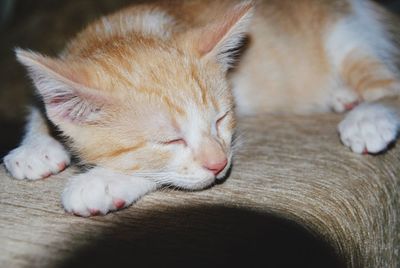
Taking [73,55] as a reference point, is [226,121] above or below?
below

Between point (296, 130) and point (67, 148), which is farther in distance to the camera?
point (296, 130)

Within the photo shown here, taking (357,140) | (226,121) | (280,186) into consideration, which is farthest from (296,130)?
(280,186)

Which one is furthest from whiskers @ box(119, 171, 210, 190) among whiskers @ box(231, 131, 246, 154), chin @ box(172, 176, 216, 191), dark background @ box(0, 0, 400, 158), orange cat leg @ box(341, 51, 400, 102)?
dark background @ box(0, 0, 400, 158)

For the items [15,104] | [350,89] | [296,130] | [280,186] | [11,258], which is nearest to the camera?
[11,258]

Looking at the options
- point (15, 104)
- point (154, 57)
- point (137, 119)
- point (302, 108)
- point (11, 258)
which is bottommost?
point (15, 104)

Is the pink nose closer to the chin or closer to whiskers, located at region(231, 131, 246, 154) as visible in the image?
the chin

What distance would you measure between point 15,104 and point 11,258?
2.38 meters

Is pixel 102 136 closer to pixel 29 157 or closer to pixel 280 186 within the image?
pixel 29 157

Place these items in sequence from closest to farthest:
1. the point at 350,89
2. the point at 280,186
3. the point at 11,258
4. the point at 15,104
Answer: the point at 11,258
the point at 280,186
the point at 350,89
the point at 15,104

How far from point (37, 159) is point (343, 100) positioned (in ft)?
3.55

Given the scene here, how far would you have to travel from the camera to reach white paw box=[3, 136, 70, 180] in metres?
1.23

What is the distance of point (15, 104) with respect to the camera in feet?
10.0

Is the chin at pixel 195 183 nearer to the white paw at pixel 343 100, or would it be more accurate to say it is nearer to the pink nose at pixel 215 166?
the pink nose at pixel 215 166

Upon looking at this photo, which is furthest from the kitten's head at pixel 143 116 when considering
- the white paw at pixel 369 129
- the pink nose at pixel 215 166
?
the white paw at pixel 369 129
